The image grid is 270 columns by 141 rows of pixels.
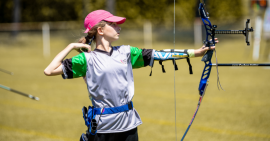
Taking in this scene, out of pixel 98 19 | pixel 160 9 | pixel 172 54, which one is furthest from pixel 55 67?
pixel 160 9

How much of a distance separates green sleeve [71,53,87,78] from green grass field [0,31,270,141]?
2.74 meters

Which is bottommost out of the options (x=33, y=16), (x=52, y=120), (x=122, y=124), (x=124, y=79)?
(x=52, y=120)

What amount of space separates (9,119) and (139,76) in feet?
22.6

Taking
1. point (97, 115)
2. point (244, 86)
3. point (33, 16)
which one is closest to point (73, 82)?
point (244, 86)

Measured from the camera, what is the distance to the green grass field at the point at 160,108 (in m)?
5.83

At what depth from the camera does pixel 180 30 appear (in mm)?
26344

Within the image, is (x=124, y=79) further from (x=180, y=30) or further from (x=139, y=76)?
(x=180, y=30)

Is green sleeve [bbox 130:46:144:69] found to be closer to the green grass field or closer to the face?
the face

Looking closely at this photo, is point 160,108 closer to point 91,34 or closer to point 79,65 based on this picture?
point 91,34

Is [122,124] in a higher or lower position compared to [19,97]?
higher

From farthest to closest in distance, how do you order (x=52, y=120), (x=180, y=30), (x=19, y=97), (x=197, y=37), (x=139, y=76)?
(x=180, y=30) < (x=197, y=37) < (x=139, y=76) < (x=19, y=97) < (x=52, y=120)

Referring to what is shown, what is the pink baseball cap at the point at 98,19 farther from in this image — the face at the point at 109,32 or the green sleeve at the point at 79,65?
the green sleeve at the point at 79,65

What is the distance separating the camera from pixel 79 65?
10.1 feet

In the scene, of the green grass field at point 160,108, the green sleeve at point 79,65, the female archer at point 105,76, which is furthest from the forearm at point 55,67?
the green grass field at point 160,108
